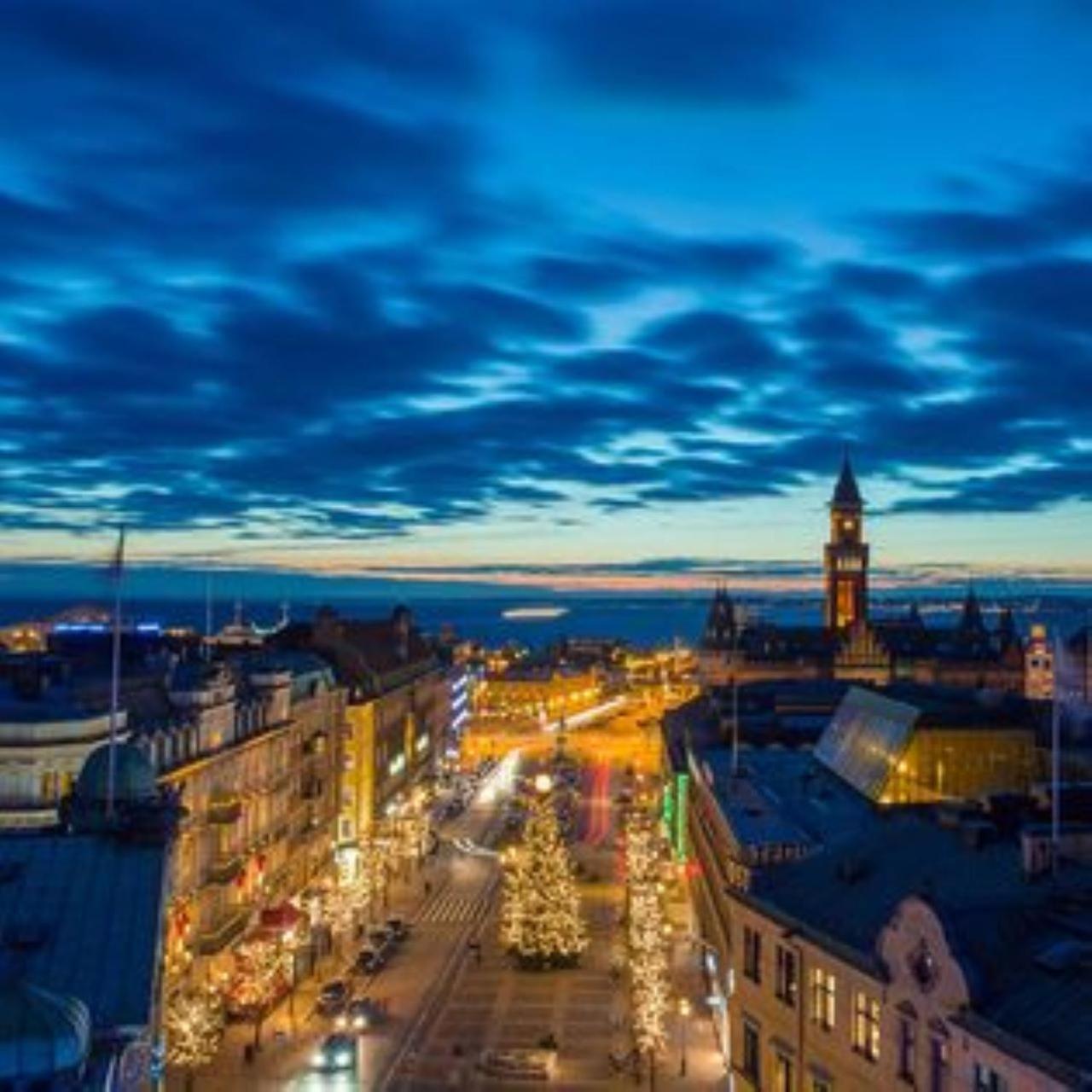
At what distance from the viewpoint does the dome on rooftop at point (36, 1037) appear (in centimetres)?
2441

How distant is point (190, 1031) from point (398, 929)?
33.8 meters

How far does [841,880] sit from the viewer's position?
5041cm

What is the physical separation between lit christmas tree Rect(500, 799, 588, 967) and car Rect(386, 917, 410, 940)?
29.2ft

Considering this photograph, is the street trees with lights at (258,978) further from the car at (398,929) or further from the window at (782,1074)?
the window at (782,1074)

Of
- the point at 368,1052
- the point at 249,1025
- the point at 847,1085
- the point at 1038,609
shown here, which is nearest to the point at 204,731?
the point at 249,1025

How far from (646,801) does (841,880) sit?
375ft

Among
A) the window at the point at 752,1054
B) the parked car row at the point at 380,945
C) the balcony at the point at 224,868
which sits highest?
the balcony at the point at 224,868

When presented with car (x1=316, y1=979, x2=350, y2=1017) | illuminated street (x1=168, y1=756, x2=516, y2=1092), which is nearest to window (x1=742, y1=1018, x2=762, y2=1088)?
illuminated street (x1=168, y1=756, x2=516, y2=1092)

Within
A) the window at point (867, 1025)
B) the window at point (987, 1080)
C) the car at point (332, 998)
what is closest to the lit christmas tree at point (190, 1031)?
the car at point (332, 998)

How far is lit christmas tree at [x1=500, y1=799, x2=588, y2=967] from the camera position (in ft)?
289

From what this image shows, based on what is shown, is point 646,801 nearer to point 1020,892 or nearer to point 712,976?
point 712,976

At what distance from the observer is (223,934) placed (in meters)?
81.9

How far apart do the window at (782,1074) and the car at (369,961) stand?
4154cm

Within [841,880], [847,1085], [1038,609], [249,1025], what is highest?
[1038,609]
